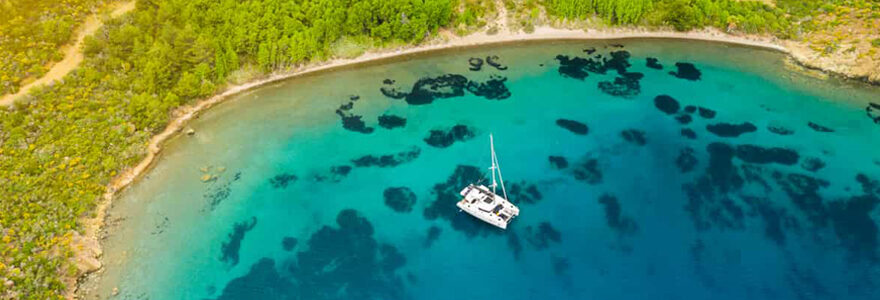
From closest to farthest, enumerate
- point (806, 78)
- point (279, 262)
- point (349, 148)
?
point (279, 262), point (349, 148), point (806, 78)

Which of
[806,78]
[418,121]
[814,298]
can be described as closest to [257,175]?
[418,121]

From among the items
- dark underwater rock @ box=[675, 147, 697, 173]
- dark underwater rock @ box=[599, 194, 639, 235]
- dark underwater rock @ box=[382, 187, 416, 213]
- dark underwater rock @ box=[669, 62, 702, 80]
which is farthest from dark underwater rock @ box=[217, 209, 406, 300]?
dark underwater rock @ box=[669, 62, 702, 80]

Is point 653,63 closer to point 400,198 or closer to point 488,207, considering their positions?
point 488,207

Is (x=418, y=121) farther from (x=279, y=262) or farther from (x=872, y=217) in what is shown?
(x=872, y=217)

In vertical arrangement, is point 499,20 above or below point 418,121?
above

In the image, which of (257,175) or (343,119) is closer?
(257,175)

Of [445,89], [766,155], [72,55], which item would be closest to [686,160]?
[766,155]

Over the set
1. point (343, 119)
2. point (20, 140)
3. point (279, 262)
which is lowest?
point (279, 262)
